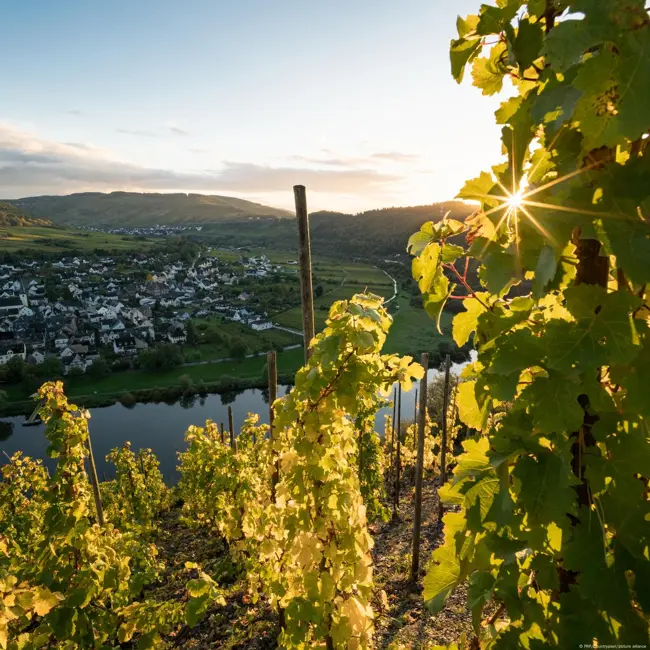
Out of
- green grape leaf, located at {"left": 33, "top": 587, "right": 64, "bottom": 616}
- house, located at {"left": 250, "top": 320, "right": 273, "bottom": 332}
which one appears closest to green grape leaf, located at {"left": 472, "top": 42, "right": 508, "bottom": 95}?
green grape leaf, located at {"left": 33, "top": 587, "right": 64, "bottom": 616}

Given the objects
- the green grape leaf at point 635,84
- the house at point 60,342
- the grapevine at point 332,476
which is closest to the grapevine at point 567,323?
the green grape leaf at point 635,84

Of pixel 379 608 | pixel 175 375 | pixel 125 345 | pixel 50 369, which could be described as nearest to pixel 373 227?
pixel 125 345

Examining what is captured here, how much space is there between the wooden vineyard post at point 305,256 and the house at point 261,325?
2536 inches

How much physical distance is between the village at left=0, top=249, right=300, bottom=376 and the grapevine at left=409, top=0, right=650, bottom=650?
5717 cm

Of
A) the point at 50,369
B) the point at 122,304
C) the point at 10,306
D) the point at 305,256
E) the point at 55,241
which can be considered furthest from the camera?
the point at 55,241

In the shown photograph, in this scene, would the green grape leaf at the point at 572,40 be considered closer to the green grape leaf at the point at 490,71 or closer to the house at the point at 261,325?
the green grape leaf at the point at 490,71

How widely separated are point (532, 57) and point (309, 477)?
117 inches

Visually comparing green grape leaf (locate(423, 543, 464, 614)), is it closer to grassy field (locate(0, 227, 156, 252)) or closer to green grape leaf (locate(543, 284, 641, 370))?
green grape leaf (locate(543, 284, 641, 370))

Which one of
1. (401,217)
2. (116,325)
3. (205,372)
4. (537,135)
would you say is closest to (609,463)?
(537,135)

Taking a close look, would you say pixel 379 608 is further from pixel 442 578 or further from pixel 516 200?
pixel 516 200

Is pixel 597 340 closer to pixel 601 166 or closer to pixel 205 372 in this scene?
pixel 601 166

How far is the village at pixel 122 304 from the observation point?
59.2 meters

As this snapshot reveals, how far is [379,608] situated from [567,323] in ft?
32.5

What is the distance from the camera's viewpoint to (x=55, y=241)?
132625 mm
